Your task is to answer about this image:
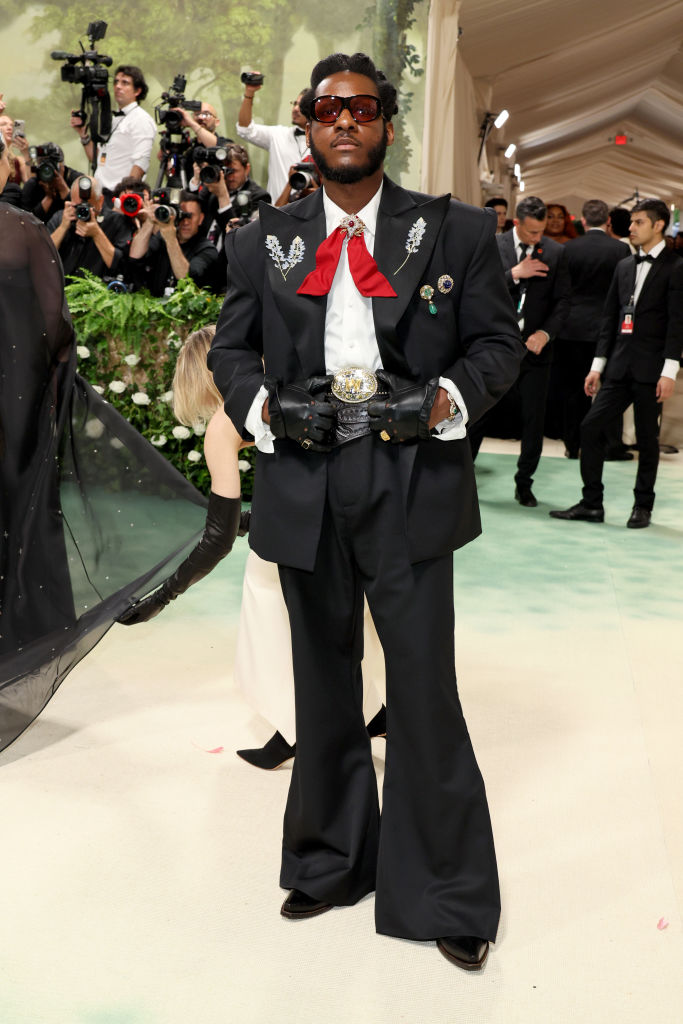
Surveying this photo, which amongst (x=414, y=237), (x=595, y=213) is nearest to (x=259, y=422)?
(x=414, y=237)

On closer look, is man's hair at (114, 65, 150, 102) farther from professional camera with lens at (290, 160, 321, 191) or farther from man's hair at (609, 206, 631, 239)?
man's hair at (609, 206, 631, 239)

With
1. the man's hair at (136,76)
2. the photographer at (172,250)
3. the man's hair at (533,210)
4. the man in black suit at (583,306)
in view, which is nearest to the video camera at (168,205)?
the photographer at (172,250)

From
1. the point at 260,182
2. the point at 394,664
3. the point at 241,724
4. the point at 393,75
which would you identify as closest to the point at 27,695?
the point at 241,724

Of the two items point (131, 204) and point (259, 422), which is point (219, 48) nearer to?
point (131, 204)

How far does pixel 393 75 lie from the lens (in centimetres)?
764

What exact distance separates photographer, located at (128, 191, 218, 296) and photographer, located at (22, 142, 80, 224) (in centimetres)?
74

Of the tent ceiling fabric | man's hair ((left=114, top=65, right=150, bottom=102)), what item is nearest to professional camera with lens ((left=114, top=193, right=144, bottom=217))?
man's hair ((left=114, top=65, right=150, bottom=102))

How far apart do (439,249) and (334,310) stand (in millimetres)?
230

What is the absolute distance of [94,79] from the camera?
7074mm

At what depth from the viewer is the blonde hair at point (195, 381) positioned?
3.36 metres

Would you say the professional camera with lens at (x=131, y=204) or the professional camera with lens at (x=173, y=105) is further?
the professional camera with lens at (x=173, y=105)

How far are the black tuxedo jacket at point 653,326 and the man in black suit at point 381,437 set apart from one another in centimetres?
416

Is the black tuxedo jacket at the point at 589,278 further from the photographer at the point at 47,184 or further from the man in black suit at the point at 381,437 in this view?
the man in black suit at the point at 381,437

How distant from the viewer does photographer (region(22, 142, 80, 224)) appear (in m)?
6.54
